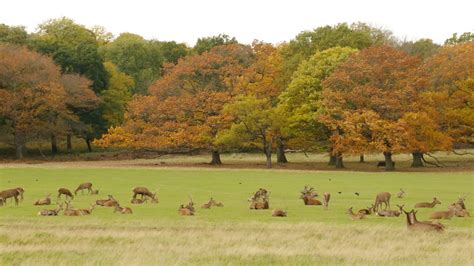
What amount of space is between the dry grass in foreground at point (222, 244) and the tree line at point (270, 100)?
117ft

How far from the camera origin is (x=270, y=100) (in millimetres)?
64188

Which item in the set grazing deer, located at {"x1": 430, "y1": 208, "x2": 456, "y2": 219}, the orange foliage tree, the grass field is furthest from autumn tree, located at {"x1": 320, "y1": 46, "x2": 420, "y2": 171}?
grazing deer, located at {"x1": 430, "y1": 208, "x2": 456, "y2": 219}

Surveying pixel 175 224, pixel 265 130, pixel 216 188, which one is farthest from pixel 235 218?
pixel 265 130

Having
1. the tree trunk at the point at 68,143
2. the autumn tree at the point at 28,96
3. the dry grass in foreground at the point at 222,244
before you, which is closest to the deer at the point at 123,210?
the dry grass in foreground at the point at 222,244

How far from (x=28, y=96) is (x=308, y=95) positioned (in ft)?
81.9

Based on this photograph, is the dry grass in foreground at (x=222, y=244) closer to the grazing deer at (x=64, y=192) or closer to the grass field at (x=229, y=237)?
the grass field at (x=229, y=237)

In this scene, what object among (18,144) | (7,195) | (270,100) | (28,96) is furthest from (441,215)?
(18,144)

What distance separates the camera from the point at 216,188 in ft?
112

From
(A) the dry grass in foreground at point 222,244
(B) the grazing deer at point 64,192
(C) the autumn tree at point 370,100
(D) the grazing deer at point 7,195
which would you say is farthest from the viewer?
(C) the autumn tree at point 370,100

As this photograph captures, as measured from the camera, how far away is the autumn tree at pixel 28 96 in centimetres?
6556

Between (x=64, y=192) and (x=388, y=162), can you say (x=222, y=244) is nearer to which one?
(x=64, y=192)

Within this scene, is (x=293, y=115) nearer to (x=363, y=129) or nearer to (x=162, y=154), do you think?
(x=363, y=129)

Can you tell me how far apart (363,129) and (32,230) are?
39069 millimetres

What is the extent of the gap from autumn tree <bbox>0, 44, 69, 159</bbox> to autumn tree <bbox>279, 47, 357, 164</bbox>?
68.8 ft
